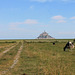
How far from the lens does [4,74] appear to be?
1230cm

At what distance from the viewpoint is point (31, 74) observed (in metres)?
12.3

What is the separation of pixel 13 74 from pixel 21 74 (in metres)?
0.56

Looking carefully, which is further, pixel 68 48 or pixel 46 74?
pixel 68 48

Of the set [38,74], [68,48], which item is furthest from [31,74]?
[68,48]

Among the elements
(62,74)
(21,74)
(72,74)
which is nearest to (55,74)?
(62,74)

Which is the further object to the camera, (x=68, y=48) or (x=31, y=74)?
(x=68, y=48)

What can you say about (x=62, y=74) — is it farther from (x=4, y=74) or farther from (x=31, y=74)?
(x=4, y=74)

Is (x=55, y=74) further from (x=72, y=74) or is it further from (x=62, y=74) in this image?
(x=72, y=74)

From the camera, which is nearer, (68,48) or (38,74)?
(38,74)

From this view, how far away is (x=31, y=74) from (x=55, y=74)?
1.72 m

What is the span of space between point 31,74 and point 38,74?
1.60 feet

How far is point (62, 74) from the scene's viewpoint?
11.8 m

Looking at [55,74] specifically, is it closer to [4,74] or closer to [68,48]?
[4,74]

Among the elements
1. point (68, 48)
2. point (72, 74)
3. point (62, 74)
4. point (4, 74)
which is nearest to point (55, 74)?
point (62, 74)
